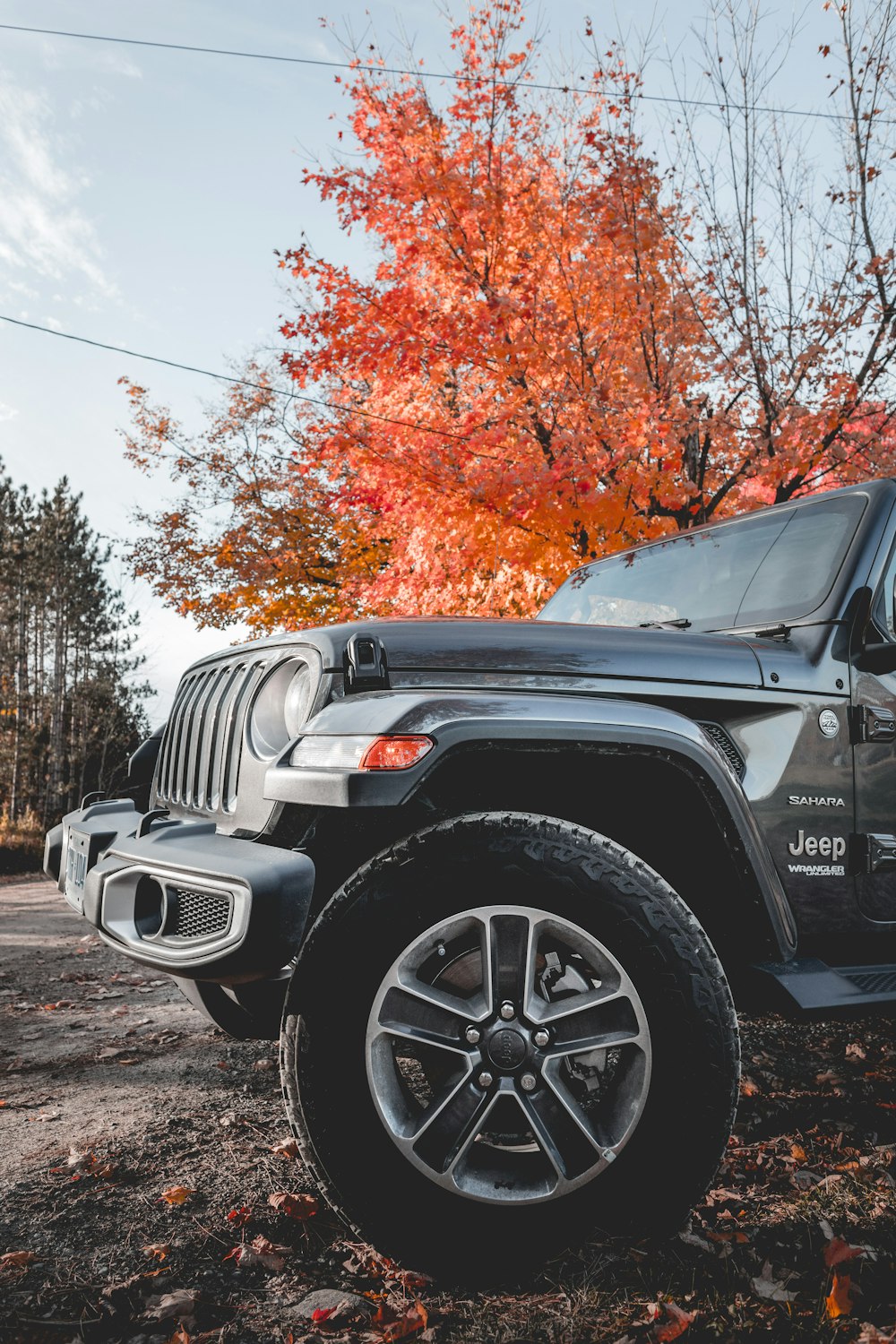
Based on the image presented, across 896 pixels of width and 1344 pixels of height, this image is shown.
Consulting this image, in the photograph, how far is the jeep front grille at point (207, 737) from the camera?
246cm

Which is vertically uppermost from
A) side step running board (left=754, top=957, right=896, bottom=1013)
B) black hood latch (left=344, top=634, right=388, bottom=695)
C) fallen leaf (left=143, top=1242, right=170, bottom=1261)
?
black hood latch (left=344, top=634, right=388, bottom=695)

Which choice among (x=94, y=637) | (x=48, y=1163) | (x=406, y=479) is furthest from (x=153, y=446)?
(x=48, y=1163)

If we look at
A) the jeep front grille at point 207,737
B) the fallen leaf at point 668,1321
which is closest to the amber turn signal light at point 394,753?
the jeep front grille at point 207,737

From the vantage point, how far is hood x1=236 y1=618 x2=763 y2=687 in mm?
2248

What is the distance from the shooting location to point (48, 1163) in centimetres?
251

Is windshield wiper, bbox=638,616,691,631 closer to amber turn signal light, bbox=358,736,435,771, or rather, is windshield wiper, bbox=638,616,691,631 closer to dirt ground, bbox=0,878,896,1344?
Result: amber turn signal light, bbox=358,736,435,771

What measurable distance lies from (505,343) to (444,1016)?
6.95 m

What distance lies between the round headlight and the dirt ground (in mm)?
1182

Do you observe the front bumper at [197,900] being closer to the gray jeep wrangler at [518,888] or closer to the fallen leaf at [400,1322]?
the gray jeep wrangler at [518,888]

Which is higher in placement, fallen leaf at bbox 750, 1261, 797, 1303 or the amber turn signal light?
the amber turn signal light

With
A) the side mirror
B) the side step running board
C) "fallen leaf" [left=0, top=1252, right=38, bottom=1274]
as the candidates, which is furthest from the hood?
"fallen leaf" [left=0, top=1252, right=38, bottom=1274]

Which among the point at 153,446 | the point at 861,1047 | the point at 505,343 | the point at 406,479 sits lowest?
the point at 861,1047

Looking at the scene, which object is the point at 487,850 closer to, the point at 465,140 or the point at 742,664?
the point at 742,664

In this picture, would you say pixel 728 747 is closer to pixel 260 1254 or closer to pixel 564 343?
pixel 260 1254
